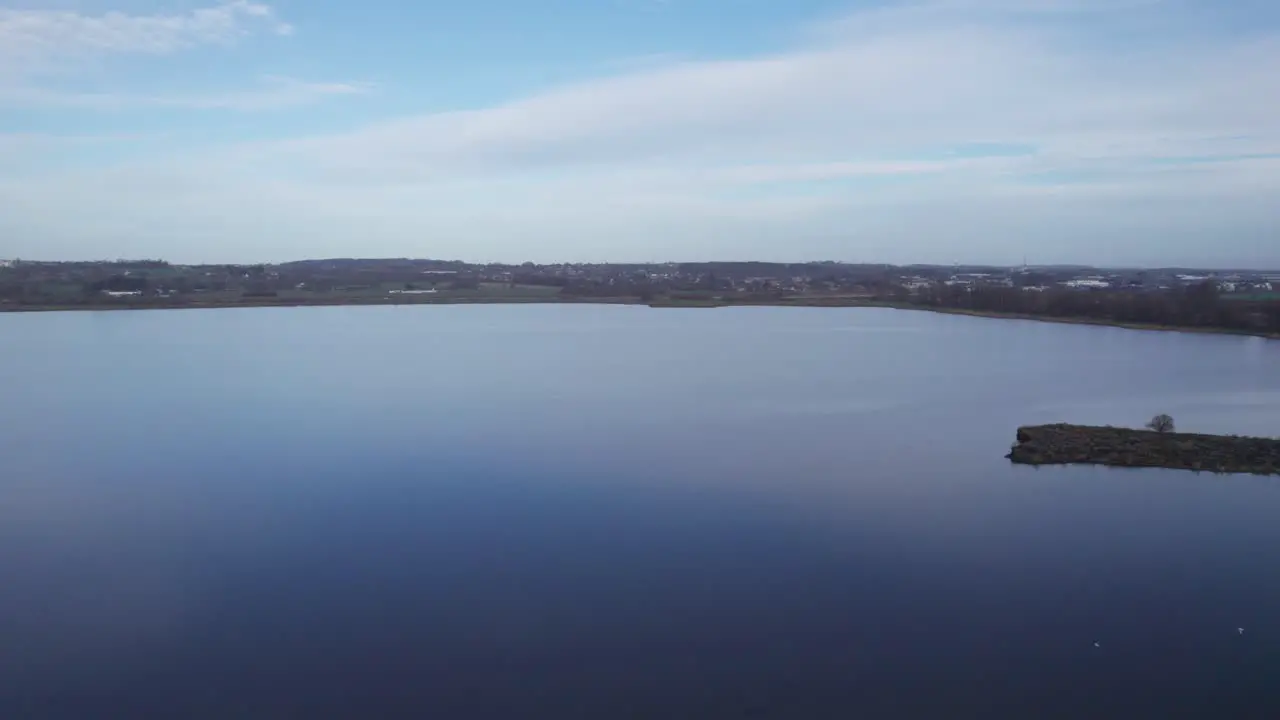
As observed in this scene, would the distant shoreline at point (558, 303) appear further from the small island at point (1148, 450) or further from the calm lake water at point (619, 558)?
the calm lake water at point (619, 558)

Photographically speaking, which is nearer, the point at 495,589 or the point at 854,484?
the point at 495,589

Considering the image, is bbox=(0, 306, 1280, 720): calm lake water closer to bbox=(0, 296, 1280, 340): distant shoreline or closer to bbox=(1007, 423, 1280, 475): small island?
bbox=(1007, 423, 1280, 475): small island

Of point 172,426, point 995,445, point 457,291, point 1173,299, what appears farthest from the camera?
point 457,291

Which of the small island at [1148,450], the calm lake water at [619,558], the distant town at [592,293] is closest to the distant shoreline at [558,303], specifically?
the distant town at [592,293]

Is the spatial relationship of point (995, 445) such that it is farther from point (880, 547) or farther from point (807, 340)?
point (807, 340)

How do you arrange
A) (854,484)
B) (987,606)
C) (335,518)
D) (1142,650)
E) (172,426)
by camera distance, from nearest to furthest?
1. (1142,650)
2. (987,606)
3. (335,518)
4. (854,484)
5. (172,426)

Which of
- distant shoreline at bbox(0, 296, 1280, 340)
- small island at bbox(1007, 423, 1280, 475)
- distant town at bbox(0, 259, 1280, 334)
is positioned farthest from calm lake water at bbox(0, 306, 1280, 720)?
distant shoreline at bbox(0, 296, 1280, 340)

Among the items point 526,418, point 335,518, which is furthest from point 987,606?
point 526,418
